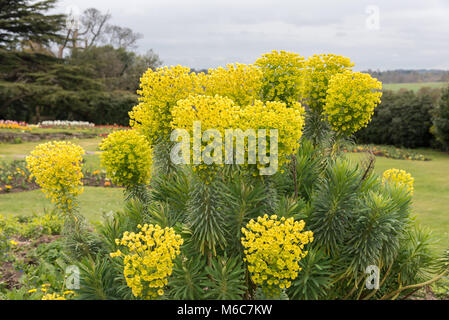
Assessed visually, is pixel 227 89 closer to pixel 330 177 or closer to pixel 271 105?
pixel 271 105

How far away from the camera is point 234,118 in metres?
2.62

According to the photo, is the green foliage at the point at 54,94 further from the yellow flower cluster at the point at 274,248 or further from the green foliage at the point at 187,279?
the yellow flower cluster at the point at 274,248

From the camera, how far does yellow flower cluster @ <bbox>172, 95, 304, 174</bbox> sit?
2.50 m

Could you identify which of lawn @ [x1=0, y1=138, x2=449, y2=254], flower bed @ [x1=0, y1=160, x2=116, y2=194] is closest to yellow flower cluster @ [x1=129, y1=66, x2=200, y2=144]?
lawn @ [x1=0, y1=138, x2=449, y2=254]

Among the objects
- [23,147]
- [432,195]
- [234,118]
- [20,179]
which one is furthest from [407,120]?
[234,118]

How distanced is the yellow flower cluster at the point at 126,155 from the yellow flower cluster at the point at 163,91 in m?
0.25

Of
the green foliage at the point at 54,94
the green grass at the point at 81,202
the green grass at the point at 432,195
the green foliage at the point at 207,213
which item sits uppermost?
the green foliage at the point at 54,94

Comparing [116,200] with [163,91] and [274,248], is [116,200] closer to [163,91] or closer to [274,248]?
[163,91]

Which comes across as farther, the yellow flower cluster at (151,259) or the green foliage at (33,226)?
the green foliage at (33,226)

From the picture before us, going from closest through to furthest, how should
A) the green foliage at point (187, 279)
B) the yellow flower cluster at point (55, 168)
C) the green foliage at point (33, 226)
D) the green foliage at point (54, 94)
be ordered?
the green foliage at point (187, 279), the yellow flower cluster at point (55, 168), the green foliage at point (33, 226), the green foliage at point (54, 94)

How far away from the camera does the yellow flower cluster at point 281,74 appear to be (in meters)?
3.67

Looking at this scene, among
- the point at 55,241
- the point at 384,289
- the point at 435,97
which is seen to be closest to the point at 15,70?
the point at 55,241

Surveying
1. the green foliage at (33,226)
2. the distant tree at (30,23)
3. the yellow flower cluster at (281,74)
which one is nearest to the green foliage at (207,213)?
the yellow flower cluster at (281,74)
